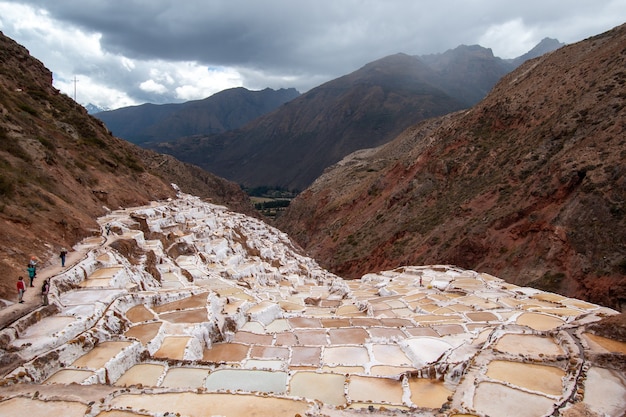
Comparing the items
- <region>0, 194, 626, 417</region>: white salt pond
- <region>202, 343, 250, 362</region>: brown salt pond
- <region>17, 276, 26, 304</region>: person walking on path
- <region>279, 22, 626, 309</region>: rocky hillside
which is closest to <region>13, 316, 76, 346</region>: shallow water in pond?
<region>0, 194, 626, 417</region>: white salt pond

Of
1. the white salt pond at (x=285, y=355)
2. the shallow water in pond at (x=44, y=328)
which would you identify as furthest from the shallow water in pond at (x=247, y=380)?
the shallow water in pond at (x=44, y=328)

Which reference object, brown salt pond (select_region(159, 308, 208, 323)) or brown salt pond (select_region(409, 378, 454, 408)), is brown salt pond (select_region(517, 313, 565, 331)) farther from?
brown salt pond (select_region(159, 308, 208, 323))

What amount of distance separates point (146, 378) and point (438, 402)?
585 centimetres

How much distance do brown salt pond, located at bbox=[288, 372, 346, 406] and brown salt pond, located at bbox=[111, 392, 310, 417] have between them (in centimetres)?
135

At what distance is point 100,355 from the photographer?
8828mm

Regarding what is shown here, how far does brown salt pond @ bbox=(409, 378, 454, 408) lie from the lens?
7949mm

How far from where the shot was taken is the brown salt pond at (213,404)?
6.80 metres

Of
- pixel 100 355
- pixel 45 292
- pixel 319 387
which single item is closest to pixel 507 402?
pixel 319 387

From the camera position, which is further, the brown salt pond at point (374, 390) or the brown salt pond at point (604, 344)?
the brown salt pond at point (604, 344)

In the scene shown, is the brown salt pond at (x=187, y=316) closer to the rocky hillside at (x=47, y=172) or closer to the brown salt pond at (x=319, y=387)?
the brown salt pond at (x=319, y=387)

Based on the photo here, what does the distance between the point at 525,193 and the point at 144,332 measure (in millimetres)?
27164

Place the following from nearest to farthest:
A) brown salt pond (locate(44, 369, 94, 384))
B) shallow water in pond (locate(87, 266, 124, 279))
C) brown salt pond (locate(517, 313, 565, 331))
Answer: brown salt pond (locate(44, 369, 94, 384))
brown salt pond (locate(517, 313, 565, 331))
shallow water in pond (locate(87, 266, 124, 279))

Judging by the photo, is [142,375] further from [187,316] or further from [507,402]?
[507,402]

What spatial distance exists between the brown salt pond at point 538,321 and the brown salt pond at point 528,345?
2227 mm
